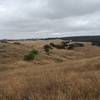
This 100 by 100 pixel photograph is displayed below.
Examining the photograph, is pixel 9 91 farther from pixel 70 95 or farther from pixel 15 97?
pixel 70 95

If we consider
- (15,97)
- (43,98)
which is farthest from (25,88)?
(43,98)

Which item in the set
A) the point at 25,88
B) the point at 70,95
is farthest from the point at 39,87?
the point at 70,95

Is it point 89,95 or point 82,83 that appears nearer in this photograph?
point 89,95

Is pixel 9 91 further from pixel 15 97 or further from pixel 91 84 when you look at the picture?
pixel 91 84

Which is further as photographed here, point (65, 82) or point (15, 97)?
point (65, 82)

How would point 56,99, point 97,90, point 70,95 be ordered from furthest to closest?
point 97,90
point 70,95
point 56,99

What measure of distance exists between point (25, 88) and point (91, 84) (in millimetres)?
1886

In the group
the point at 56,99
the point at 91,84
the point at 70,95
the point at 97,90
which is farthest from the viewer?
the point at 91,84

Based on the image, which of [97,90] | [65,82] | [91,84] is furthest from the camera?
[65,82]

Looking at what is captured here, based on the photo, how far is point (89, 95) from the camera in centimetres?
668

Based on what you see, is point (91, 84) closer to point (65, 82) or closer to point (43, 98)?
point (65, 82)

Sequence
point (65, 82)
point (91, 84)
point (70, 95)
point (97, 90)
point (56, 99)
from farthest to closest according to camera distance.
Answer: point (65, 82), point (91, 84), point (97, 90), point (70, 95), point (56, 99)

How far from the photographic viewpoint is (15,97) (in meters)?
7.14

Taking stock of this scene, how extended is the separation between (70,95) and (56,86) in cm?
153
